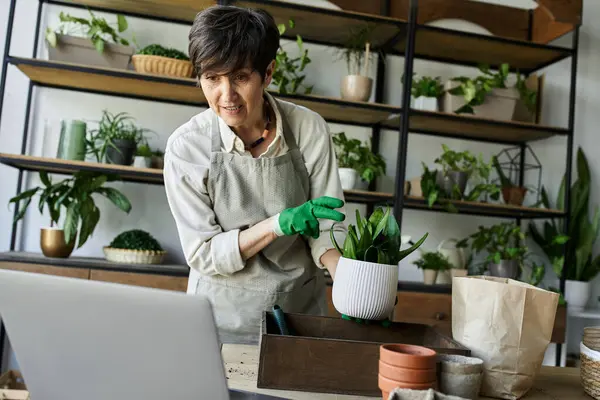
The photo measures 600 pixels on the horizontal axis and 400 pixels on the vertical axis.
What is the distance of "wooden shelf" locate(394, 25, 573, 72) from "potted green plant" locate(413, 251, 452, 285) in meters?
1.14

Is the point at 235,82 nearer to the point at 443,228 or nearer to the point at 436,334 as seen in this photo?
the point at 436,334

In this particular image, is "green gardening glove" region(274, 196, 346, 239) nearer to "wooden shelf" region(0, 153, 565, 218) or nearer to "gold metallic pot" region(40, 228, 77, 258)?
"wooden shelf" region(0, 153, 565, 218)

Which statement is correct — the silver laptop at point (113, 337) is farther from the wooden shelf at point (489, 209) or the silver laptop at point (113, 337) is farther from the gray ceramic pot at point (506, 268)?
the gray ceramic pot at point (506, 268)

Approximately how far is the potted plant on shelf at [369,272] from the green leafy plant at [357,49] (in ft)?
6.36

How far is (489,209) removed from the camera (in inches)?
120

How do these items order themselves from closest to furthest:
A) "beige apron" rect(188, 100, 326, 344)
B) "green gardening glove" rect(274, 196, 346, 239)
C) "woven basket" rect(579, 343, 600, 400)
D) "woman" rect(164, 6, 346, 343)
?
"woven basket" rect(579, 343, 600, 400) → "green gardening glove" rect(274, 196, 346, 239) → "woman" rect(164, 6, 346, 343) → "beige apron" rect(188, 100, 326, 344)

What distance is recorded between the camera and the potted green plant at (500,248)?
299 cm

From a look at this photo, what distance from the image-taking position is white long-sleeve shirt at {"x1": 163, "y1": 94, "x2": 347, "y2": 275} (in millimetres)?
1458

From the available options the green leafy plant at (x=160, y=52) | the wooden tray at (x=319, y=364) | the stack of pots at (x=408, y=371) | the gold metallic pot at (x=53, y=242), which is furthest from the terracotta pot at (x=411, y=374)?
the green leafy plant at (x=160, y=52)

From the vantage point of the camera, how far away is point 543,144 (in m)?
3.47

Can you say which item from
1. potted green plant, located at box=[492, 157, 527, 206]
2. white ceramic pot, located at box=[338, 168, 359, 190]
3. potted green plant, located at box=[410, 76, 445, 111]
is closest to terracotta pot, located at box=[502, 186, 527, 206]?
potted green plant, located at box=[492, 157, 527, 206]

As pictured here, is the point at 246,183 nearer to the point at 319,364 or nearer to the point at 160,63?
the point at 319,364

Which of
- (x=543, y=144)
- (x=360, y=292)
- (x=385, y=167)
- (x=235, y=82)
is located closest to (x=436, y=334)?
(x=360, y=292)

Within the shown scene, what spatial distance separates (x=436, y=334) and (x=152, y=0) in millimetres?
2269
